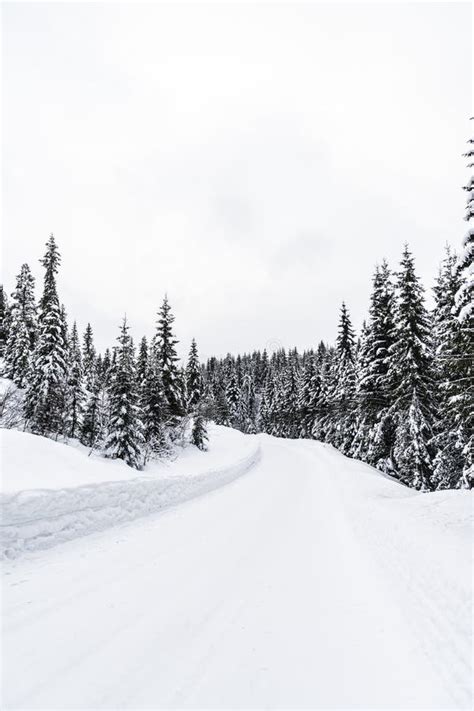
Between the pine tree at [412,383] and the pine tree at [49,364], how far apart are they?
20.4 m

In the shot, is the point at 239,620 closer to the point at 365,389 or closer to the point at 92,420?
the point at 365,389

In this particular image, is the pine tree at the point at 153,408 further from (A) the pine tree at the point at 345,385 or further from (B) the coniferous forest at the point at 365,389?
(A) the pine tree at the point at 345,385

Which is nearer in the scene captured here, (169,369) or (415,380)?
(415,380)

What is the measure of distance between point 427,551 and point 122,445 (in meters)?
17.7

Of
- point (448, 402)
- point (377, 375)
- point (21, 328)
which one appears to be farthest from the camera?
point (21, 328)

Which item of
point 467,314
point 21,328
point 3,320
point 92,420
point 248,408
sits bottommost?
point 92,420

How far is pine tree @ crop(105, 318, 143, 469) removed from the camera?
21141mm

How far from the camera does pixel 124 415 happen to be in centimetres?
2123

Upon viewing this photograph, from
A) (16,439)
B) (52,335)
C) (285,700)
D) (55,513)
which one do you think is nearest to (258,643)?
(285,700)

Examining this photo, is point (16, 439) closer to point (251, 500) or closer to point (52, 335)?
point (251, 500)

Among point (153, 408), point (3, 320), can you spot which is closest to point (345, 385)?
point (153, 408)

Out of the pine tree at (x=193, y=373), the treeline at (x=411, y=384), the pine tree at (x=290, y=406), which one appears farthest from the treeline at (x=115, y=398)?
the pine tree at (x=290, y=406)

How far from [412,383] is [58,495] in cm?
1975

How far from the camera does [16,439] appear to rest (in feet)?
23.6
